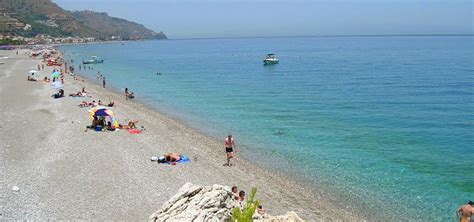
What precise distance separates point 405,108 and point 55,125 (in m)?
28.9

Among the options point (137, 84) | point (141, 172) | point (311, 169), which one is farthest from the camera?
point (137, 84)

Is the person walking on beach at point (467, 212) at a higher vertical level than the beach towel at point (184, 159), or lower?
higher

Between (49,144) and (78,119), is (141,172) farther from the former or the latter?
(78,119)

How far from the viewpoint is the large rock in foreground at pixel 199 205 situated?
10663mm

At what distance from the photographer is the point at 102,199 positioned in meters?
16.4

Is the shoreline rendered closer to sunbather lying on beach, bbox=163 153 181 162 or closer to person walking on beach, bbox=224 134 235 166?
person walking on beach, bbox=224 134 235 166

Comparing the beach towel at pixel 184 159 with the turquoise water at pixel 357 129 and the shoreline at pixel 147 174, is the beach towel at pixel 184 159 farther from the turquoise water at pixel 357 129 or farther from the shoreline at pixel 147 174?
the turquoise water at pixel 357 129

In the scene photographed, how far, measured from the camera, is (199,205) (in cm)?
1084

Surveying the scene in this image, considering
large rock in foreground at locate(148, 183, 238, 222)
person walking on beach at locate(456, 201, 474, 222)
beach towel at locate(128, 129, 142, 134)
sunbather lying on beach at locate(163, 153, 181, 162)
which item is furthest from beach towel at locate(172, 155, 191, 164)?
person walking on beach at locate(456, 201, 474, 222)

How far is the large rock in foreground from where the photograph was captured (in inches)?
420

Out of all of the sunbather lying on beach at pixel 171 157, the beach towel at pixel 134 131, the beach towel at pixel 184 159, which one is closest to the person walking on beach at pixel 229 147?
the beach towel at pixel 184 159

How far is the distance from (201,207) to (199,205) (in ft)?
0.25

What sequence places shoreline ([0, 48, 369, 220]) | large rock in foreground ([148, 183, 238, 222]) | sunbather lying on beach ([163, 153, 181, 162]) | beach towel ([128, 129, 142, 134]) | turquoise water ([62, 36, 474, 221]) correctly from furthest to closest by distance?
beach towel ([128, 129, 142, 134])
sunbather lying on beach ([163, 153, 181, 162])
turquoise water ([62, 36, 474, 221])
shoreline ([0, 48, 369, 220])
large rock in foreground ([148, 183, 238, 222])

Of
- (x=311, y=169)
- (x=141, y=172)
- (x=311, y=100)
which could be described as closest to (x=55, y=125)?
(x=141, y=172)
